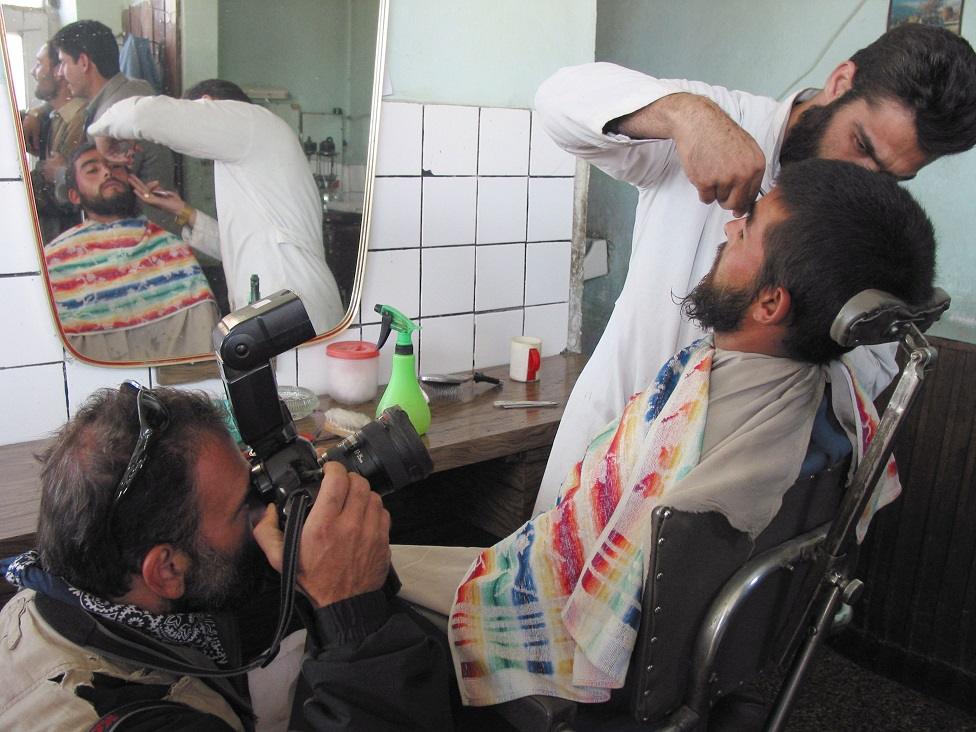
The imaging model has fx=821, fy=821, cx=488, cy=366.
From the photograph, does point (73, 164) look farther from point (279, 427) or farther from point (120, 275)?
point (279, 427)

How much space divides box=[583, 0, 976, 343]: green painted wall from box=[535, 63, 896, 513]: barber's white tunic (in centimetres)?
76

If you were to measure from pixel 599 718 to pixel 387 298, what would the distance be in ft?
4.29

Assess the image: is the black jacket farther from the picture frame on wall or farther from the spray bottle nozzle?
the picture frame on wall

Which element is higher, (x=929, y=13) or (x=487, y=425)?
(x=929, y=13)

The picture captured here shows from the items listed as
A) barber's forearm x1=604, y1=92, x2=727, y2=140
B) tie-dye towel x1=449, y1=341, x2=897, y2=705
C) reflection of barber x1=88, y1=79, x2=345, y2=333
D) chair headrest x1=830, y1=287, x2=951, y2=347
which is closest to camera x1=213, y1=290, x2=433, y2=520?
tie-dye towel x1=449, y1=341, x2=897, y2=705

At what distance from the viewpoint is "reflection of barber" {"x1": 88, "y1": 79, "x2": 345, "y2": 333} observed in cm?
175

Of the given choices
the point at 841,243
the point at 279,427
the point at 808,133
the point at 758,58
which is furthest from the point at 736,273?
the point at 758,58

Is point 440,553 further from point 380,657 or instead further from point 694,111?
point 694,111

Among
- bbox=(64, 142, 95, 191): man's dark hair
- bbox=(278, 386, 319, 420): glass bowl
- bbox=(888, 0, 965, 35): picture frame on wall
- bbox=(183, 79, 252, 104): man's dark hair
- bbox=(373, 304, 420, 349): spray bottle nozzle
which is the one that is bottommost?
bbox=(278, 386, 319, 420): glass bowl

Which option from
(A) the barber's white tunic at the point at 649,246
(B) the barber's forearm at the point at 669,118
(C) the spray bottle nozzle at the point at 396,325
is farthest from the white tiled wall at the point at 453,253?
(B) the barber's forearm at the point at 669,118

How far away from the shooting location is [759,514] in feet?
3.50

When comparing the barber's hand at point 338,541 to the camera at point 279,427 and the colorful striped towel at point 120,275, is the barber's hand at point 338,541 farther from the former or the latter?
the colorful striped towel at point 120,275

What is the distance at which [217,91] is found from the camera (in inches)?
70.9

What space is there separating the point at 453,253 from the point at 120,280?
0.89 meters
